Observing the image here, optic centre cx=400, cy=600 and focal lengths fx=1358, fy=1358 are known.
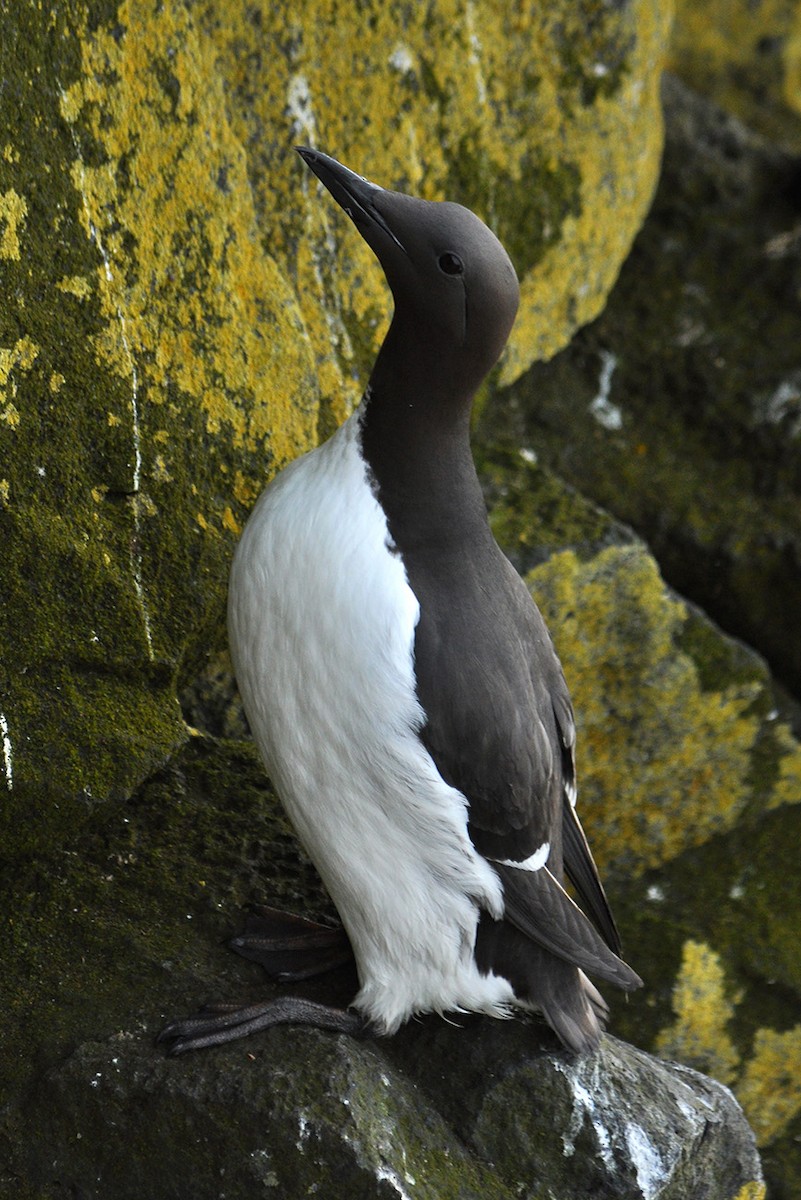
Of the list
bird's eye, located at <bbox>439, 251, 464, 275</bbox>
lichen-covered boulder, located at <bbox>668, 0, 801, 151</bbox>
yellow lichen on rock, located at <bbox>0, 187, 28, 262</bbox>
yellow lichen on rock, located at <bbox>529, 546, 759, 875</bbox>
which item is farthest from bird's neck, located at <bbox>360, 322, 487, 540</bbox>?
lichen-covered boulder, located at <bbox>668, 0, 801, 151</bbox>

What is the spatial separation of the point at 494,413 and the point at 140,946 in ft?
7.14

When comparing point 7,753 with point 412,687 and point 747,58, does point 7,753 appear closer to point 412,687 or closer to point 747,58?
point 412,687

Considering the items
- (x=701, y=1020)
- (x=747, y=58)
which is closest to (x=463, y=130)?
(x=701, y=1020)

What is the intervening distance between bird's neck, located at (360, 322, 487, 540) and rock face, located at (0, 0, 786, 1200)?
0.54 meters

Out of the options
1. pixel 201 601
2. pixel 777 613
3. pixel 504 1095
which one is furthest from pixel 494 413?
pixel 504 1095

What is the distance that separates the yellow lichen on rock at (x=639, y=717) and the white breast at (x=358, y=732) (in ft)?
3.97

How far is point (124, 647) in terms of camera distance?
269 cm

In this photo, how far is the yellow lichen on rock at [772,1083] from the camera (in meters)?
3.72

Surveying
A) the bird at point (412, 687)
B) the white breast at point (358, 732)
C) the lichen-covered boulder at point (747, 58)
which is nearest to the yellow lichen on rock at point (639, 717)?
the bird at point (412, 687)

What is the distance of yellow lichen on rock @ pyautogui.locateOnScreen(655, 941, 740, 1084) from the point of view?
363 centimetres

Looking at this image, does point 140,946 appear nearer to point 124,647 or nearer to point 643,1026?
point 124,647

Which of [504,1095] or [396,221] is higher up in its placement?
[396,221]

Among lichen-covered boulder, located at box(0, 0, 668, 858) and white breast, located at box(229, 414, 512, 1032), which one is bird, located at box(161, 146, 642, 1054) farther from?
lichen-covered boulder, located at box(0, 0, 668, 858)

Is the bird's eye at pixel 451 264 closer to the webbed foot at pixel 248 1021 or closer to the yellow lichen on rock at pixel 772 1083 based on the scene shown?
the webbed foot at pixel 248 1021
